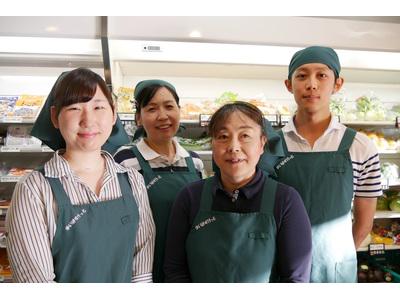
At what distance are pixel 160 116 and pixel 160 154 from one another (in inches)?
7.9

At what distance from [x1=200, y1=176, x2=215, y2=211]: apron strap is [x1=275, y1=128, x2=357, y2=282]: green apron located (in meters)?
0.43

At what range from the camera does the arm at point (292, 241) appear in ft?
3.75

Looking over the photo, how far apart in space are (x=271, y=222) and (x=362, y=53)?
2707mm

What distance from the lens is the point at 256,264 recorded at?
3.76 feet

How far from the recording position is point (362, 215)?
1655 millimetres

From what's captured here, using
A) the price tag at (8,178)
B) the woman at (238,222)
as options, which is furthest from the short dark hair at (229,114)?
the price tag at (8,178)

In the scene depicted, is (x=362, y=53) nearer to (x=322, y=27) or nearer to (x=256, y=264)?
(x=322, y=27)

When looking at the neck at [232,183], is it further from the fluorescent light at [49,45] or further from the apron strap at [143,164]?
the fluorescent light at [49,45]

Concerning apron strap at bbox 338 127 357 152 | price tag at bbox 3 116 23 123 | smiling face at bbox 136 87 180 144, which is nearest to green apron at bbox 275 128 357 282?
apron strap at bbox 338 127 357 152

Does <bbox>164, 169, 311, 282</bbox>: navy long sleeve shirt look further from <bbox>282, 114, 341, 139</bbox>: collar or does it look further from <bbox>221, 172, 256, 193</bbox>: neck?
<bbox>282, 114, 341, 139</bbox>: collar

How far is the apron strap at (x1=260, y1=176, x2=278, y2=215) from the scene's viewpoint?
1182 millimetres

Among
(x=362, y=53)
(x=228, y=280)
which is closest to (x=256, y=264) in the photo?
(x=228, y=280)

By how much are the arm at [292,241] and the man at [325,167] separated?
1.06 ft
